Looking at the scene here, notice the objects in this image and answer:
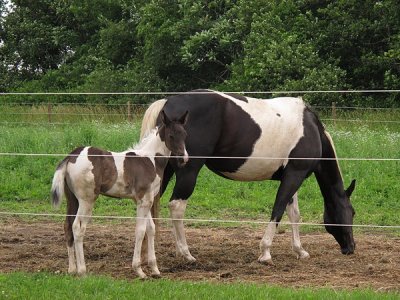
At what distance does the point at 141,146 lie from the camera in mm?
7711

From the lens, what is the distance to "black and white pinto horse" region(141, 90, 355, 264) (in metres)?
8.20

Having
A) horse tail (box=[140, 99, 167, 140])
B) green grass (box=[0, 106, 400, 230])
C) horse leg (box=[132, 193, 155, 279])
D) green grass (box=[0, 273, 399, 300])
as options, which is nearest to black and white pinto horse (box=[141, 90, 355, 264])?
horse tail (box=[140, 99, 167, 140])

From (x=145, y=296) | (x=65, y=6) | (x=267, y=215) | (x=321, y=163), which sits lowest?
(x=267, y=215)

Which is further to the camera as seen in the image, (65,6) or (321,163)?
(65,6)

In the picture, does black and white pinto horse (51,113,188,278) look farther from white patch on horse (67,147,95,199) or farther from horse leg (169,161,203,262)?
horse leg (169,161,203,262)

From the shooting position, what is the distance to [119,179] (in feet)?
24.2

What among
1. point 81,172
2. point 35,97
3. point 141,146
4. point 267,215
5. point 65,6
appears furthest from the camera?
point 65,6

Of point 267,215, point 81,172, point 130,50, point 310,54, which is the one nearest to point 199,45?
point 310,54

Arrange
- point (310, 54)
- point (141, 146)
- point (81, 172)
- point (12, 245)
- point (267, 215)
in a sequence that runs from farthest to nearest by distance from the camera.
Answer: point (310, 54), point (267, 215), point (12, 245), point (141, 146), point (81, 172)

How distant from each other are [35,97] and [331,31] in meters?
13.1

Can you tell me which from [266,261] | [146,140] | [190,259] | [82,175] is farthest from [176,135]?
[266,261]

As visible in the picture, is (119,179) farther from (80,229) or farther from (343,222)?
(343,222)

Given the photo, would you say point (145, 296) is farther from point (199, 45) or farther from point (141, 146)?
point (199, 45)

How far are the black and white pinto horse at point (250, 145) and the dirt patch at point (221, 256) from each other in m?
0.29
